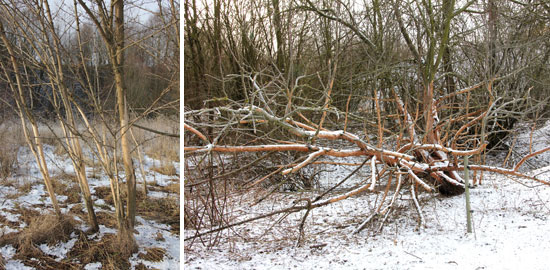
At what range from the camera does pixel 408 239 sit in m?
2.68

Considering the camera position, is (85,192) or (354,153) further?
(354,153)

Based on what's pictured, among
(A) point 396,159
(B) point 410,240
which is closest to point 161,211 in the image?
(B) point 410,240

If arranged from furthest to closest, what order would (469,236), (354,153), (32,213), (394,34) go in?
(394,34), (354,153), (469,236), (32,213)

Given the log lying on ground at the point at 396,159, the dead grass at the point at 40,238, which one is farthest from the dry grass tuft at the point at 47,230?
the log lying on ground at the point at 396,159

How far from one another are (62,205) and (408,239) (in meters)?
2.04

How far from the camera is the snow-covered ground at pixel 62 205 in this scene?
1.31m

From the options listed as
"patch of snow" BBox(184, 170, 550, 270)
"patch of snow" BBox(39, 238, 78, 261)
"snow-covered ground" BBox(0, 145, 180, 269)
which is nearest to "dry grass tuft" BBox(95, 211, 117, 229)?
"snow-covered ground" BBox(0, 145, 180, 269)

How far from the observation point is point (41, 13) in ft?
4.72

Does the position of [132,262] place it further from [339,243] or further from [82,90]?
[339,243]

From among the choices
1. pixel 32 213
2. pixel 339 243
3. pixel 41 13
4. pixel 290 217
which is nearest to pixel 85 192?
pixel 32 213

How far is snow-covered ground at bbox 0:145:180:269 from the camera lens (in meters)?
1.31

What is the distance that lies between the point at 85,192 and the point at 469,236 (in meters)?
2.24

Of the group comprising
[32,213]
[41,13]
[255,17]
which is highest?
[255,17]

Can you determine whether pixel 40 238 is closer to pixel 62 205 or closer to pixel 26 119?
pixel 62 205
